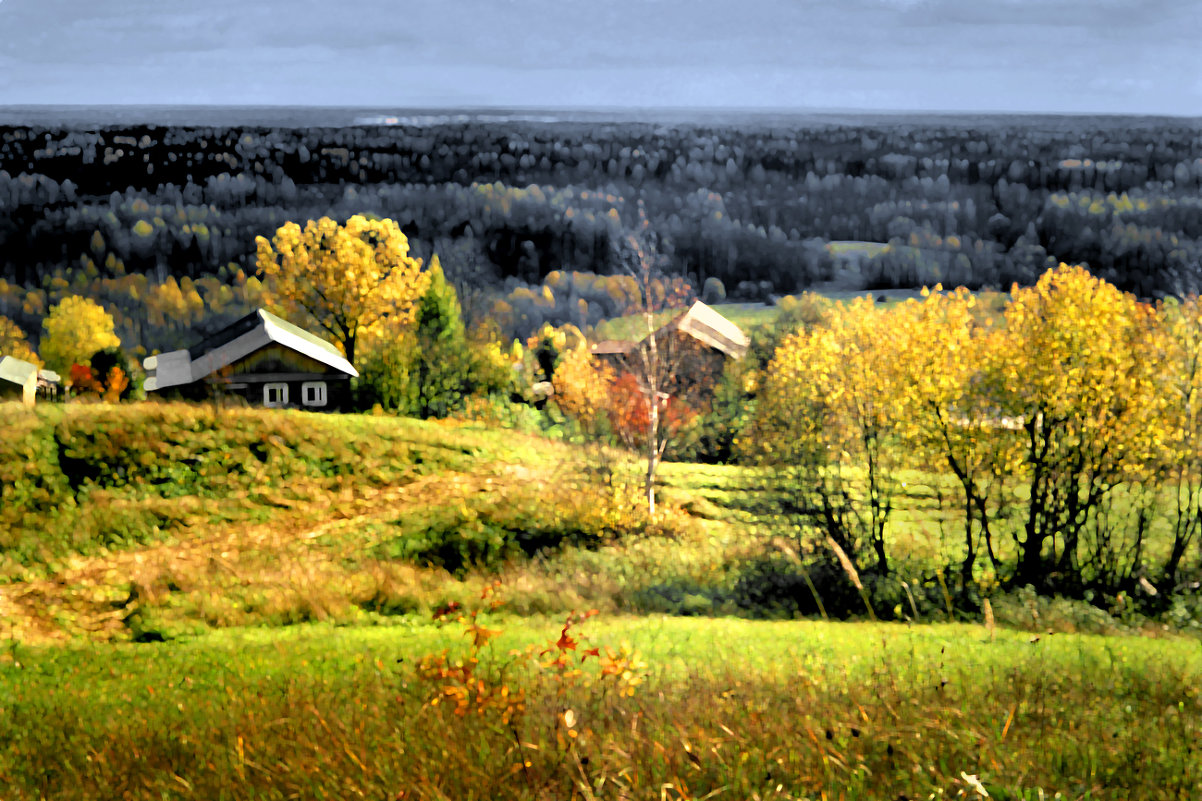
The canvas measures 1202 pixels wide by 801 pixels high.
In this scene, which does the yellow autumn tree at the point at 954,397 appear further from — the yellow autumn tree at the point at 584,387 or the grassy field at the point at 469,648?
the yellow autumn tree at the point at 584,387

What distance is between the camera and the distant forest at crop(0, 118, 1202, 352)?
611cm

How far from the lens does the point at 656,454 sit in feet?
18.2

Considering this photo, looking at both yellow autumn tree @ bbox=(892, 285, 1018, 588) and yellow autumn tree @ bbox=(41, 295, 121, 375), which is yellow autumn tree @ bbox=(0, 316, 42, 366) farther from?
yellow autumn tree @ bbox=(892, 285, 1018, 588)

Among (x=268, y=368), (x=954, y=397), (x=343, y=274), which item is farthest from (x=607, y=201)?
(x=954, y=397)

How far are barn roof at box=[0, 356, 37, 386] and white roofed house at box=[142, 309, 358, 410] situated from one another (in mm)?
1096

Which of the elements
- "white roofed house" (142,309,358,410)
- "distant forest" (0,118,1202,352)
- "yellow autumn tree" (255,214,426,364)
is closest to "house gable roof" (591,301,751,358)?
"distant forest" (0,118,1202,352)

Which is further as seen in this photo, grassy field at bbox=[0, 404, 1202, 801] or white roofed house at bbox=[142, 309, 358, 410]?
white roofed house at bbox=[142, 309, 358, 410]

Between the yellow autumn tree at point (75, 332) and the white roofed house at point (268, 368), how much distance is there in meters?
0.66

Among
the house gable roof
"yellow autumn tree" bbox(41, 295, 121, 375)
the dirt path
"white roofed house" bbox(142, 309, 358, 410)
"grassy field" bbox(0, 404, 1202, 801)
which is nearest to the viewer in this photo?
"grassy field" bbox(0, 404, 1202, 801)

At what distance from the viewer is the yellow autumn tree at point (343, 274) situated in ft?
19.0

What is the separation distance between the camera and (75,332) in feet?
20.2

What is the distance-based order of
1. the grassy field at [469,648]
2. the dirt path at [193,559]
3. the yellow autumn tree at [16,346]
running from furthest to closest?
the yellow autumn tree at [16,346] < the dirt path at [193,559] < the grassy field at [469,648]

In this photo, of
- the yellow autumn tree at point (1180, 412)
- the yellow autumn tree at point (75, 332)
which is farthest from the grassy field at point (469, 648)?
the yellow autumn tree at point (1180, 412)

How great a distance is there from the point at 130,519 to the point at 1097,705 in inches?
201
